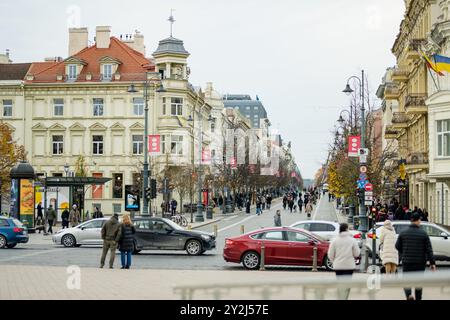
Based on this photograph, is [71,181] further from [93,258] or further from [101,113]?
[101,113]

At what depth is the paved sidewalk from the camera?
16.1 metres

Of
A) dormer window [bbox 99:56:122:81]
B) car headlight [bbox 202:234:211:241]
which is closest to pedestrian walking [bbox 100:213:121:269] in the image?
car headlight [bbox 202:234:211:241]

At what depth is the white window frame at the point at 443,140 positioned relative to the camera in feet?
136

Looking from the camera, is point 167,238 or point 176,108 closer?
point 167,238

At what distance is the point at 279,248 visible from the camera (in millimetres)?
24281

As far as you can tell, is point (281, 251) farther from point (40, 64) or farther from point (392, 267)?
point (40, 64)

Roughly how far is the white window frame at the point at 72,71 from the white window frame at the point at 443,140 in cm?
4482

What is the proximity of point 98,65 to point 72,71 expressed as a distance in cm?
274

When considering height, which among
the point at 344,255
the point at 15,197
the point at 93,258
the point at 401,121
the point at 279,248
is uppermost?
the point at 401,121

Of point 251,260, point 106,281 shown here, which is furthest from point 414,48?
point 106,281

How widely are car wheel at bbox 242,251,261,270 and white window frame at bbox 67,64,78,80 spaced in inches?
2206

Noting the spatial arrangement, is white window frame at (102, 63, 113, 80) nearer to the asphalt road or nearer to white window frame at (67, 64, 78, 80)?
white window frame at (67, 64, 78, 80)

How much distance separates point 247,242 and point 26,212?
22.8 meters
